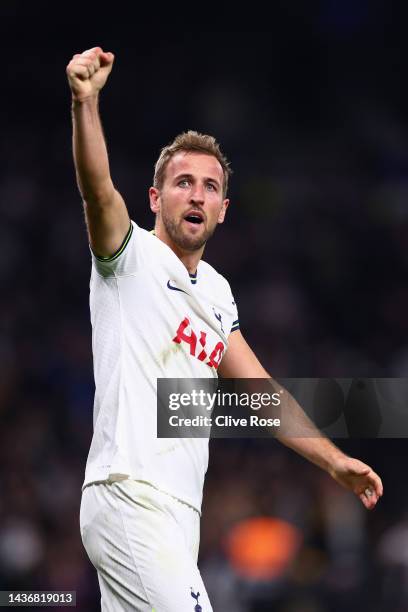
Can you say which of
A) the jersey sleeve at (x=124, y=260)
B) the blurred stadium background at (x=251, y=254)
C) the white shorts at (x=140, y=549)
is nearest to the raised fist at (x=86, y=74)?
the jersey sleeve at (x=124, y=260)

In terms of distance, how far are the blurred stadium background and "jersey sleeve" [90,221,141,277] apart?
4546mm

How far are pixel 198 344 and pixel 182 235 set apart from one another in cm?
50

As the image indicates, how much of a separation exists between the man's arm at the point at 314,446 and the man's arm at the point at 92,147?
1148mm

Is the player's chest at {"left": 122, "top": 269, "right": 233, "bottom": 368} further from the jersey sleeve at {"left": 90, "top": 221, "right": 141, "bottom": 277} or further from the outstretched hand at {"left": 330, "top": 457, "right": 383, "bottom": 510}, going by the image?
the outstretched hand at {"left": 330, "top": 457, "right": 383, "bottom": 510}

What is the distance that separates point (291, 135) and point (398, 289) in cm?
298

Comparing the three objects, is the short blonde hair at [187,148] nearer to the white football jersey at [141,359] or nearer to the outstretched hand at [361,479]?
the white football jersey at [141,359]

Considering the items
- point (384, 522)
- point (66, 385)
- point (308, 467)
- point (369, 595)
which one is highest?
point (66, 385)

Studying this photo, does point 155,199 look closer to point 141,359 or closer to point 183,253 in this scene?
point 183,253

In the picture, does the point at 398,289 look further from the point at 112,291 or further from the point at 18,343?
the point at 112,291

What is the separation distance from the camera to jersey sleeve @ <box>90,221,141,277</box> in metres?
3.76

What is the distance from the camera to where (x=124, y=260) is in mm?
3809

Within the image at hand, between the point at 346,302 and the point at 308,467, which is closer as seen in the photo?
the point at 308,467

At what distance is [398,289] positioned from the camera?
11250mm

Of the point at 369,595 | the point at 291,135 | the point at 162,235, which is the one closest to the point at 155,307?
the point at 162,235
